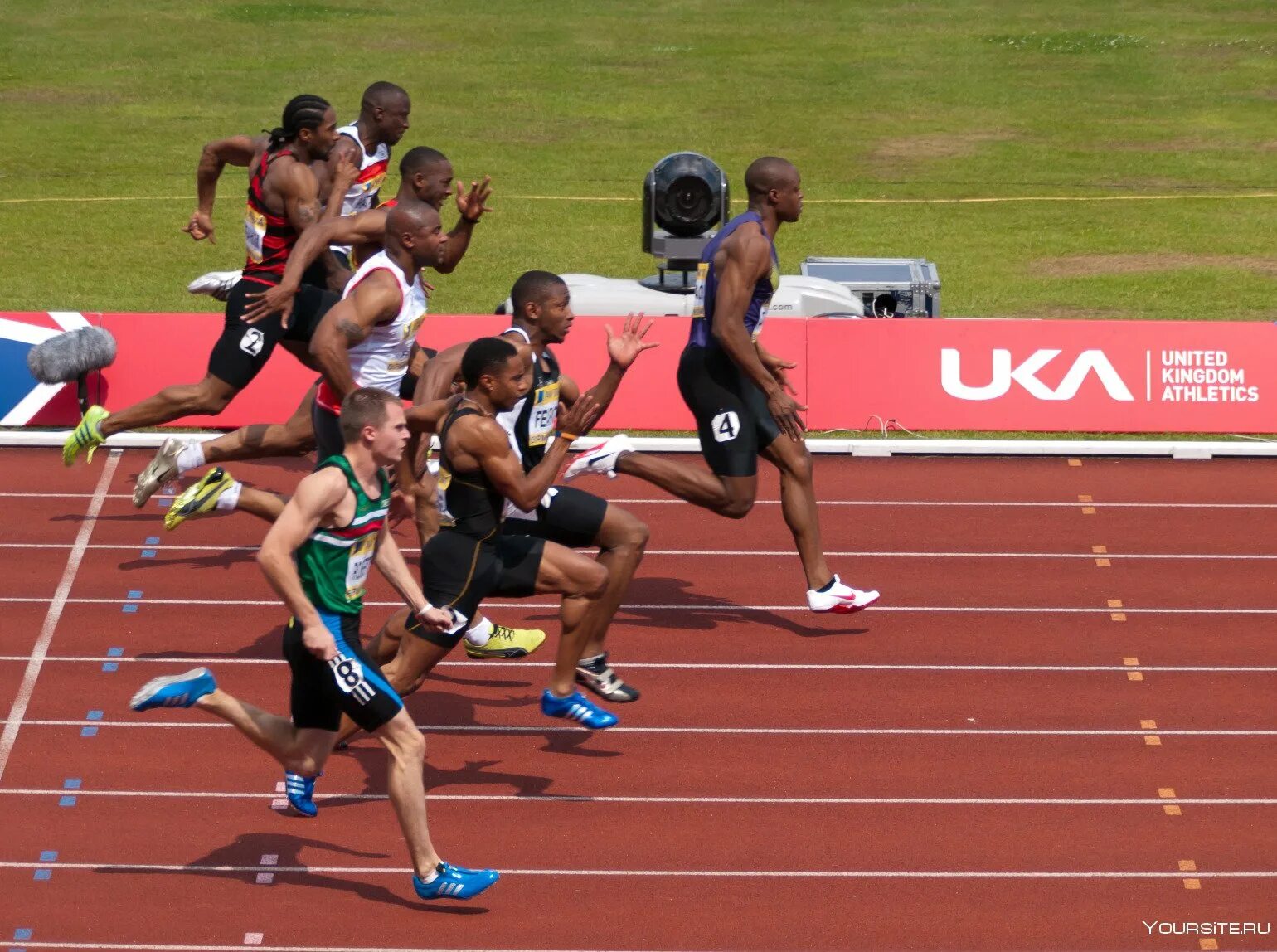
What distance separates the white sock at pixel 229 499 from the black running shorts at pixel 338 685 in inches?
77.0

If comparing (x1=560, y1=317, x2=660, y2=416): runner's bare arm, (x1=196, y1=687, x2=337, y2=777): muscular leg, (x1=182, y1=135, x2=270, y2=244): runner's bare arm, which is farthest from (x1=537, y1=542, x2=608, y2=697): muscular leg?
(x1=182, y1=135, x2=270, y2=244): runner's bare arm

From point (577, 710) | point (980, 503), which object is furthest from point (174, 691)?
point (980, 503)

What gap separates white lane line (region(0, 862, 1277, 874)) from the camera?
7.34 metres

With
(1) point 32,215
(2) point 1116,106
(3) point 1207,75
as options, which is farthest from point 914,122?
(1) point 32,215

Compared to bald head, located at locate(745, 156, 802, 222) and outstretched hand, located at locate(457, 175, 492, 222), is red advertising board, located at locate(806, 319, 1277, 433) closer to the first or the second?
bald head, located at locate(745, 156, 802, 222)

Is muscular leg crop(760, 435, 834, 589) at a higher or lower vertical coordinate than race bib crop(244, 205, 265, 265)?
lower

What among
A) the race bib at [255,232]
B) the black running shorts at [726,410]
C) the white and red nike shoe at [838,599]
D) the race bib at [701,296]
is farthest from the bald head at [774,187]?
the race bib at [255,232]

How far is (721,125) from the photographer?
20938mm

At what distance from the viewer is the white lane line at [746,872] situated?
7.34 metres

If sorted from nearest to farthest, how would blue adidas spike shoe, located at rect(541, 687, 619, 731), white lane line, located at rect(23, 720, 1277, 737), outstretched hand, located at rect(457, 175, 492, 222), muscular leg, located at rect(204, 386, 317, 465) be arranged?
blue adidas spike shoe, located at rect(541, 687, 619, 731)
white lane line, located at rect(23, 720, 1277, 737)
outstretched hand, located at rect(457, 175, 492, 222)
muscular leg, located at rect(204, 386, 317, 465)

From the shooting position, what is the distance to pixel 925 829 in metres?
7.72

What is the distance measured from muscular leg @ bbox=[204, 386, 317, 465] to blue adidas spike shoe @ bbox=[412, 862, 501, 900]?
3.57 metres

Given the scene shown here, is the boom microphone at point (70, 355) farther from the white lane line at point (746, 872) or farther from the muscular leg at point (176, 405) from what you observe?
the white lane line at point (746, 872)

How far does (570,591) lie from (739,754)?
1.06 meters
